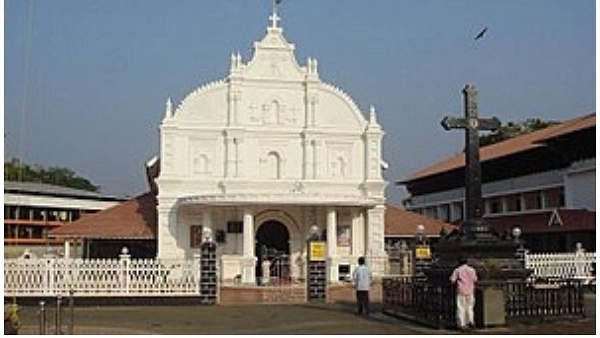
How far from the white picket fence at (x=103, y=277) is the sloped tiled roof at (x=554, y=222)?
9.33 m

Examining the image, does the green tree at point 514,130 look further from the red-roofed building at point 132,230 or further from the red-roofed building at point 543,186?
the red-roofed building at point 132,230

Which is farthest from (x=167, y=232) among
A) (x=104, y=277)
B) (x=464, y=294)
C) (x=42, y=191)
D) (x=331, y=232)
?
(x=42, y=191)

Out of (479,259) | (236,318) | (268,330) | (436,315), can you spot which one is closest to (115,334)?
(268,330)

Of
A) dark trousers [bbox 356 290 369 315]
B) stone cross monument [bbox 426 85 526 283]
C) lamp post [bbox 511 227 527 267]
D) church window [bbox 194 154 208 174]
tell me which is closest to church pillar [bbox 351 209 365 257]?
church window [bbox 194 154 208 174]

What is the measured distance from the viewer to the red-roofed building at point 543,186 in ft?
95.7

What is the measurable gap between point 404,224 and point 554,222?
17.8 ft

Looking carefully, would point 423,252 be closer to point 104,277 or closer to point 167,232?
point 167,232

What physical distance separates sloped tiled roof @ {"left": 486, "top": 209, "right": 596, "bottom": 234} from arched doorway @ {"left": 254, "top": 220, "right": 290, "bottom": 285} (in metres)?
6.81

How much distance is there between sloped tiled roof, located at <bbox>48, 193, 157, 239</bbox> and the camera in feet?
89.1

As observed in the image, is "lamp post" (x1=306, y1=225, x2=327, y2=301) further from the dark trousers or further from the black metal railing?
the black metal railing

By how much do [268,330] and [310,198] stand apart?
501 inches

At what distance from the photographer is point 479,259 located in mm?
12812

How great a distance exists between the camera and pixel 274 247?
27844 millimetres

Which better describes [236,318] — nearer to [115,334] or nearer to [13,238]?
[115,334]
